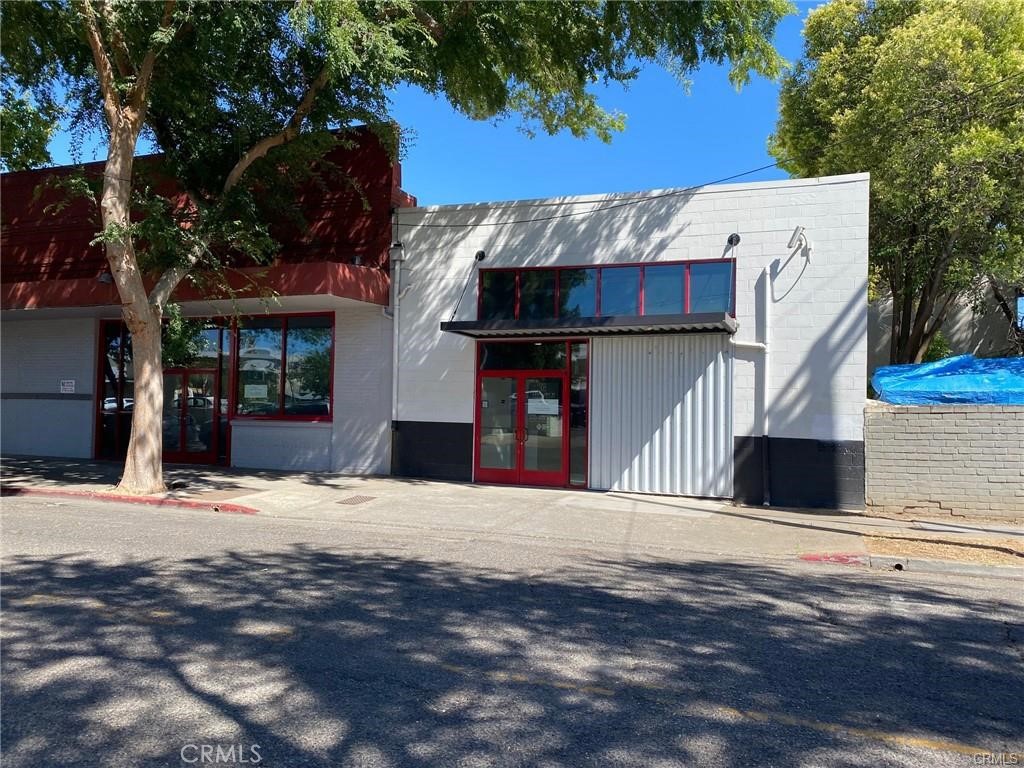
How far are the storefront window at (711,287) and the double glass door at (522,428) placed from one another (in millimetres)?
2986

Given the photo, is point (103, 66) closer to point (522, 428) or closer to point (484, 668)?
point (522, 428)

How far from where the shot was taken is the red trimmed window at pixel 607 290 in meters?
14.0

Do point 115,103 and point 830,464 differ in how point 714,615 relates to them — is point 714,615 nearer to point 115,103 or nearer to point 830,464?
point 830,464

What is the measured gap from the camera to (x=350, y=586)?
22.3ft

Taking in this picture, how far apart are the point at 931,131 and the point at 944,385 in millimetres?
5732

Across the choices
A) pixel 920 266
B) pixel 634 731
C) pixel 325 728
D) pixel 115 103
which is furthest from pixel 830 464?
pixel 115 103

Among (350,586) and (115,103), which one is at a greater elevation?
(115,103)

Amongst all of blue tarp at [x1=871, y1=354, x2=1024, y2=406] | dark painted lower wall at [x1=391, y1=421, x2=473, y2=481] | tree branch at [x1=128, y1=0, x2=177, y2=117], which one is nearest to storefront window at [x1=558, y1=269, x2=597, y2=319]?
dark painted lower wall at [x1=391, y1=421, x2=473, y2=481]

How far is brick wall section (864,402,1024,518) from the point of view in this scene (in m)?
12.2

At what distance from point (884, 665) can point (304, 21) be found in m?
10.5

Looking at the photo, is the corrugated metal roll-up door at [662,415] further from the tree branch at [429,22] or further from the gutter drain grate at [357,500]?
the tree branch at [429,22]

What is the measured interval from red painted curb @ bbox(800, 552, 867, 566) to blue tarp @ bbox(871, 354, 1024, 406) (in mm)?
4928

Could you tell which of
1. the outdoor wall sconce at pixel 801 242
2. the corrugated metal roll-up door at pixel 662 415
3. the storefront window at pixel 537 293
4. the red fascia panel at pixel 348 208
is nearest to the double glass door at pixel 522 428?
the corrugated metal roll-up door at pixel 662 415

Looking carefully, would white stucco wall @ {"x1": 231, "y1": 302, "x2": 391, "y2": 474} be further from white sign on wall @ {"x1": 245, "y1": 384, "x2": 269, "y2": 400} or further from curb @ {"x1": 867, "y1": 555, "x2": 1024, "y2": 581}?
curb @ {"x1": 867, "y1": 555, "x2": 1024, "y2": 581}
